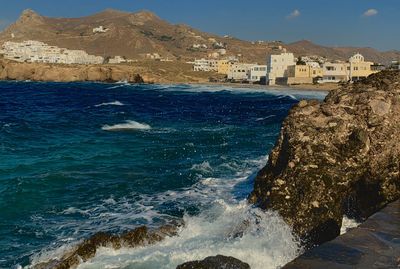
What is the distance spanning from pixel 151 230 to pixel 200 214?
2.41 meters

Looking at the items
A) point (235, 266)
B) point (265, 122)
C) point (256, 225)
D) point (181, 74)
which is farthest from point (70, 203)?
Answer: point (181, 74)

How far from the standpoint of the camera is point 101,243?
501 inches

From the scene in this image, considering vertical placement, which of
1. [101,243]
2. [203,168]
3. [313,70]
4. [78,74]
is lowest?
[203,168]

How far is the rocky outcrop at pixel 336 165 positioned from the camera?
1310 cm

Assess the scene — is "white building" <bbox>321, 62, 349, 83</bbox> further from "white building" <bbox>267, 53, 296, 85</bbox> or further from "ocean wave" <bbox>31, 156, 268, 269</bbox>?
"ocean wave" <bbox>31, 156, 268, 269</bbox>

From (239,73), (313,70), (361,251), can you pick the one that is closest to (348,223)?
(361,251)

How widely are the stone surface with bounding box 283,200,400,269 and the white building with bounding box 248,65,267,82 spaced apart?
154m

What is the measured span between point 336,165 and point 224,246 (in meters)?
4.32

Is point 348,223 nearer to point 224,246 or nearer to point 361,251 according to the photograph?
point 224,246

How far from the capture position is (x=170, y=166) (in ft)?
82.0

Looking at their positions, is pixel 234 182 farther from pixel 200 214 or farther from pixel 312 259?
pixel 312 259

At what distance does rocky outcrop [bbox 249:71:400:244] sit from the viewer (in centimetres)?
1310

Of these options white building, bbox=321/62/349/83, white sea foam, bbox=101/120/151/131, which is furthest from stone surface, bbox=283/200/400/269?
white building, bbox=321/62/349/83

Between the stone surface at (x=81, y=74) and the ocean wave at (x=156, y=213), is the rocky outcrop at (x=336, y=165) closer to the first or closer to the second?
the ocean wave at (x=156, y=213)
